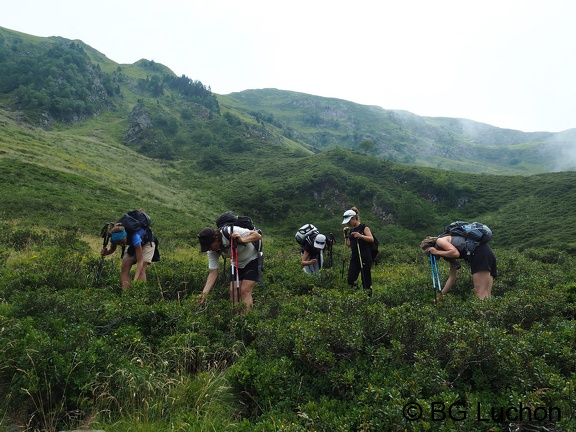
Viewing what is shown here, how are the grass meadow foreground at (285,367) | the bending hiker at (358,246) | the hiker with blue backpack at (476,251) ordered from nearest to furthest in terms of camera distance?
the grass meadow foreground at (285,367), the hiker with blue backpack at (476,251), the bending hiker at (358,246)

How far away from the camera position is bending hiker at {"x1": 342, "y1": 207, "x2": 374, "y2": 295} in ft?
23.8

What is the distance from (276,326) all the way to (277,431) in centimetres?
174

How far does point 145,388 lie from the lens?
3164mm

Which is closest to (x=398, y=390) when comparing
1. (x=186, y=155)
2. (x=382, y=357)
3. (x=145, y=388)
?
(x=382, y=357)

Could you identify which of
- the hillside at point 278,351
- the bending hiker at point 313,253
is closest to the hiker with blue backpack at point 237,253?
the hillside at point 278,351

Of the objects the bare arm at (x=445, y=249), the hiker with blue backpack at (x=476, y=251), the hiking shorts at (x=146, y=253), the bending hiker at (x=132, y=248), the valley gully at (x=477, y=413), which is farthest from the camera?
the hiking shorts at (x=146, y=253)

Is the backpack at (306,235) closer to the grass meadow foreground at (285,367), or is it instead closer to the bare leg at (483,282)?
the grass meadow foreground at (285,367)

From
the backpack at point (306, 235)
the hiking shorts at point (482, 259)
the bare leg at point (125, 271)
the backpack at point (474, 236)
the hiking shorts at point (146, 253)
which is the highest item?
the backpack at point (474, 236)

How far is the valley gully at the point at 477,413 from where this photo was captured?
8.42 ft

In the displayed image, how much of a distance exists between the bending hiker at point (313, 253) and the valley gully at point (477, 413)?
5.63m

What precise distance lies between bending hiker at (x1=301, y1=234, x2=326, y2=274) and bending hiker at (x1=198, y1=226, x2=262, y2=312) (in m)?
2.86

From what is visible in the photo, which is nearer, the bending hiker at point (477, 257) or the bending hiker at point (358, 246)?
the bending hiker at point (477, 257)

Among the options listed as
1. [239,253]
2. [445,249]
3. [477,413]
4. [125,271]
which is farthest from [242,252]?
[477,413]

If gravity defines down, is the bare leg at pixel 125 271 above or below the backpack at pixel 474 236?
below
